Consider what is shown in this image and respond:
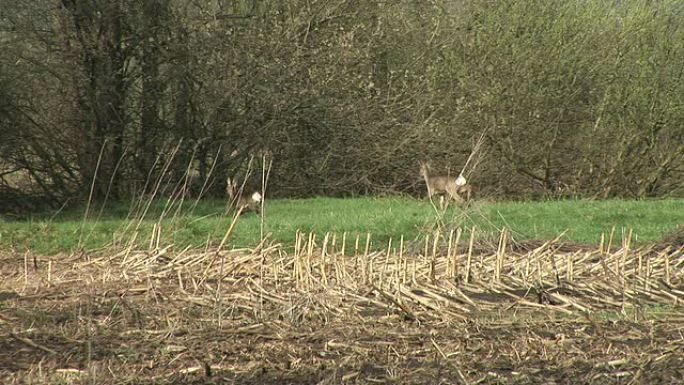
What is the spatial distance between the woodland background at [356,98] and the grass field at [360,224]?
8.75 feet

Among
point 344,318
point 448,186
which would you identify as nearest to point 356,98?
point 448,186

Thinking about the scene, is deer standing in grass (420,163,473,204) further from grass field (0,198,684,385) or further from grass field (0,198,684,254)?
grass field (0,198,684,385)

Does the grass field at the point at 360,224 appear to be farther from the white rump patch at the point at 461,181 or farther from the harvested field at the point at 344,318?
the harvested field at the point at 344,318

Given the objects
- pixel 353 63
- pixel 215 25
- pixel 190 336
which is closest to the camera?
pixel 190 336

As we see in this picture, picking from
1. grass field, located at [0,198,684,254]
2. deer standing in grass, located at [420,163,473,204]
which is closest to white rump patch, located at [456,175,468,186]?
deer standing in grass, located at [420,163,473,204]

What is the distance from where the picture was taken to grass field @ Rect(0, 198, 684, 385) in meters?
6.28

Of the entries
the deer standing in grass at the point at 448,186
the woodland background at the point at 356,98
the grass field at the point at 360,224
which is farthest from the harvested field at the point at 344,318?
the woodland background at the point at 356,98

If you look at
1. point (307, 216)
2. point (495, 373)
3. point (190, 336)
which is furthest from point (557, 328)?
point (307, 216)

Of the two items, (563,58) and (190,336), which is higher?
(563,58)

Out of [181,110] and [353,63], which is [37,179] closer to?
[181,110]

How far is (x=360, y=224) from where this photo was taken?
1362 centimetres

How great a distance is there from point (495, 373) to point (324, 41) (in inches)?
587

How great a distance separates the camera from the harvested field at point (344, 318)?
627cm

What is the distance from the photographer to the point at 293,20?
20438mm
